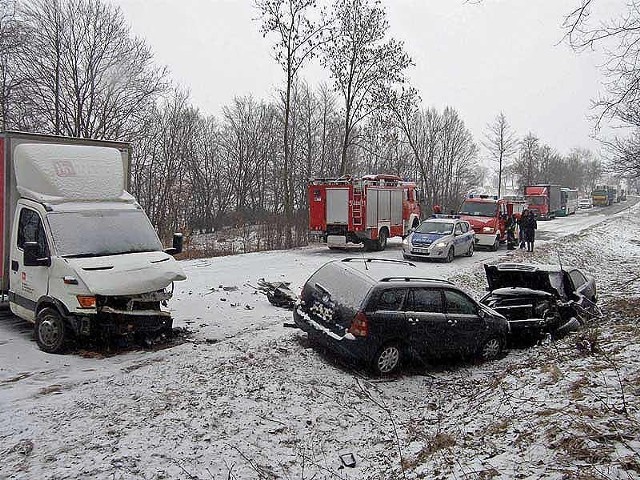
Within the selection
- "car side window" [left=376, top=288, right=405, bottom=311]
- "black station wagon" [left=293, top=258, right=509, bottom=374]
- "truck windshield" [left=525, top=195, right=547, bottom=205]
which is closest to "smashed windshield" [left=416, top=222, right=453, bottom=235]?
"black station wagon" [left=293, top=258, right=509, bottom=374]

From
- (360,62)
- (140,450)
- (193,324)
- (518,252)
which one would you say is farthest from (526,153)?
(140,450)

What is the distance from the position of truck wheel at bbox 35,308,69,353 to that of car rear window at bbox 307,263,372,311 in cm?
401

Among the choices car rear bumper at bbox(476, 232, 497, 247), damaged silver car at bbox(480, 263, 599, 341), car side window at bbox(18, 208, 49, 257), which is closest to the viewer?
car side window at bbox(18, 208, 49, 257)

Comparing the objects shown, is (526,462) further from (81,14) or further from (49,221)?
(81,14)

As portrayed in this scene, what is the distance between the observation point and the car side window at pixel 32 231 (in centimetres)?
877

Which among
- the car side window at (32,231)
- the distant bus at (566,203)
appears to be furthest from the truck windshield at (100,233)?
the distant bus at (566,203)

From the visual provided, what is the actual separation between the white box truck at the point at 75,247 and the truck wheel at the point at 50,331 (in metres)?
0.02

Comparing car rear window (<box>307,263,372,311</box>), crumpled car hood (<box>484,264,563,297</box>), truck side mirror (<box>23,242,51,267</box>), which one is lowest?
crumpled car hood (<box>484,264,563,297</box>)

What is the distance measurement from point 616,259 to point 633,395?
22520 millimetres

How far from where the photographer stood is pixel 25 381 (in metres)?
7.39

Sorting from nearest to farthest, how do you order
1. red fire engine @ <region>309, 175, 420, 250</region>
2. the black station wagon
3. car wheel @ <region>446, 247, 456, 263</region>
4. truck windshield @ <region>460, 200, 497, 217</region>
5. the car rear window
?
the black station wagon
the car rear window
car wheel @ <region>446, 247, 456, 263</region>
red fire engine @ <region>309, 175, 420, 250</region>
truck windshield @ <region>460, 200, 497, 217</region>

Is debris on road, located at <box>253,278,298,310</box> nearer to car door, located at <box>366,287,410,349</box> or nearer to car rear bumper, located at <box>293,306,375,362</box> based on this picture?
car rear bumper, located at <box>293,306,375,362</box>

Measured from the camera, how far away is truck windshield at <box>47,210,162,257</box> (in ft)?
28.8

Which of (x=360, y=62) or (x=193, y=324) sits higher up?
(x=360, y=62)
